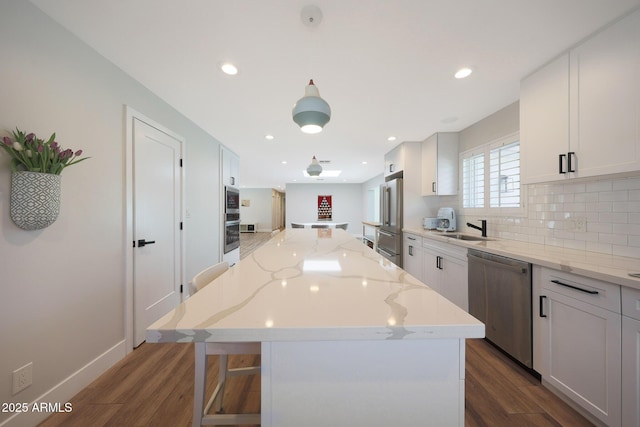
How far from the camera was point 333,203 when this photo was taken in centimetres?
1009

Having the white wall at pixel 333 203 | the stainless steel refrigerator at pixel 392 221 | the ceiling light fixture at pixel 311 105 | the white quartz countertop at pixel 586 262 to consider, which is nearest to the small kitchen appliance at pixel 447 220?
the stainless steel refrigerator at pixel 392 221

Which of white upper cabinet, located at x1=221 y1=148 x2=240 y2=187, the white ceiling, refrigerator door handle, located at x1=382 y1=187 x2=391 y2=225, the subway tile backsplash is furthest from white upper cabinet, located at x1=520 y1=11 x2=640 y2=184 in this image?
white upper cabinet, located at x1=221 y1=148 x2=240 y2=187

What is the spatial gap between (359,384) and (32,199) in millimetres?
1839

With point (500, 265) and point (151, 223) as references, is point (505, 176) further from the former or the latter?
point (151, 223)

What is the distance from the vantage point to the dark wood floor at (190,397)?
1.37m

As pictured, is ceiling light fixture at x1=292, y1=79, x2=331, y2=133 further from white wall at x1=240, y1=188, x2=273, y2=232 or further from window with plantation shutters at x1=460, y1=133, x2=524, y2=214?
white wall at x1=240, y1=188, x2=273, y2=232

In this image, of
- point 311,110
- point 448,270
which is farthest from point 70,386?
point 448,270

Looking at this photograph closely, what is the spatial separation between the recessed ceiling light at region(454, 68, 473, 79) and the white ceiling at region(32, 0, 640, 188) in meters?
0.06

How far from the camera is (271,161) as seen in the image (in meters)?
5.57

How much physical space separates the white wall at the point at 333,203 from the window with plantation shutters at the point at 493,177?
266 inches

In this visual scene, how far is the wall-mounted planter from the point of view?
4.03 ft

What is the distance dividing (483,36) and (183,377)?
10.5 feet

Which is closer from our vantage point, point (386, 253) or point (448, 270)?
point (448, 270)

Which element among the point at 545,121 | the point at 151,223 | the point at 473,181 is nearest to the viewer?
the point at 545,121
